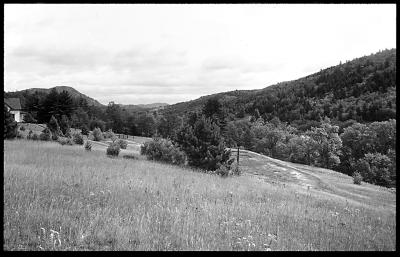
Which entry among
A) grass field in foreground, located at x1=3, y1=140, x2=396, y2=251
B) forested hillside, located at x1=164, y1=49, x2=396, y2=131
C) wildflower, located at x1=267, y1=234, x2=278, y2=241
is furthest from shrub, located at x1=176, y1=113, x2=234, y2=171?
forested hillside, located at x1=164, y1=49, x2=396, y2=131

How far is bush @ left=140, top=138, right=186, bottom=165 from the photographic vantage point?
64.8ft

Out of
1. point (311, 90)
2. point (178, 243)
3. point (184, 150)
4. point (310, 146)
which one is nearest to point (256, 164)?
point (184, 150)

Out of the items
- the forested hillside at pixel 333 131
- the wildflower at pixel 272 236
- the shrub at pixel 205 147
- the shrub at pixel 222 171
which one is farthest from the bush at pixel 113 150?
the wildflower at pixel 272 236

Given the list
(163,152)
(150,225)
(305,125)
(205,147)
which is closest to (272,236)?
(150,225)

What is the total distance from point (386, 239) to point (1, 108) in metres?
5.53

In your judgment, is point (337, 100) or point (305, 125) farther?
point (337, 100)

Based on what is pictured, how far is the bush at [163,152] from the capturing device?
64.8ft

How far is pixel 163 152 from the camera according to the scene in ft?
68.8

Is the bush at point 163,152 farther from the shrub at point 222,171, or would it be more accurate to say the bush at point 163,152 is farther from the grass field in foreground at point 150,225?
the grass field in foreground at point 150,225

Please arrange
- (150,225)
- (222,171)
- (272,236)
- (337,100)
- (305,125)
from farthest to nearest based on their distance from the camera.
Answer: (337,100), (305,125), (222,171), (150,225), (272,236)

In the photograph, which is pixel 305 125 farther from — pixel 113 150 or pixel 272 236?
pixel 272 236

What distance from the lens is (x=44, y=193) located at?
5938 millimetres

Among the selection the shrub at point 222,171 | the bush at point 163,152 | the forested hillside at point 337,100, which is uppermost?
the forested hillside at point 337,100

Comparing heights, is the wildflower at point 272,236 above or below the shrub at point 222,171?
above
